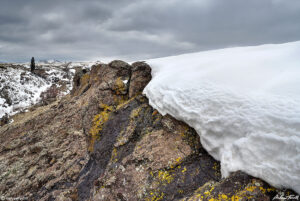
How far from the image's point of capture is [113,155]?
529 centimetres

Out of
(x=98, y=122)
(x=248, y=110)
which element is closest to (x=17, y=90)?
(x=98, y=122)

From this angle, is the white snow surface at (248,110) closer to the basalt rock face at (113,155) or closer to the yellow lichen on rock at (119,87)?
the basalt rock face at (113,155)

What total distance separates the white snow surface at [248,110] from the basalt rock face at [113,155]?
36 centimetres

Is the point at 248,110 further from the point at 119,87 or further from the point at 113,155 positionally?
the point at 119,87

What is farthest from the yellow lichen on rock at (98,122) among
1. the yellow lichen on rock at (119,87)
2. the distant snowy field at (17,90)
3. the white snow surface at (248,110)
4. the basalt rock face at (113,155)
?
the distant snowy field at (17,90)

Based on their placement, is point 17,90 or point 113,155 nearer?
point 113,155

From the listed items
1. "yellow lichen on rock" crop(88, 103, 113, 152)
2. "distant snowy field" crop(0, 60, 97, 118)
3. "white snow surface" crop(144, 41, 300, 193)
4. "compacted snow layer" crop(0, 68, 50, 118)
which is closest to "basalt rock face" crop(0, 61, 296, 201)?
"yellow lichen on rock" crop(88, 103, 113, 152)

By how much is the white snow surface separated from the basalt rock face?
1.17ft

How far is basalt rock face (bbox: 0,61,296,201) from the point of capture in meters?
3.81

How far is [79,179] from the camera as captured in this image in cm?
530

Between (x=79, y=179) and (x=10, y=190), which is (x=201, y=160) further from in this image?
(x=10, y=190)

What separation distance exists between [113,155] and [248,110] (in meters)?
4.33

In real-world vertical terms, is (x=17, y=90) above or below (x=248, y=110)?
below

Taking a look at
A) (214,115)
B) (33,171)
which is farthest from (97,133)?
(214,115)
